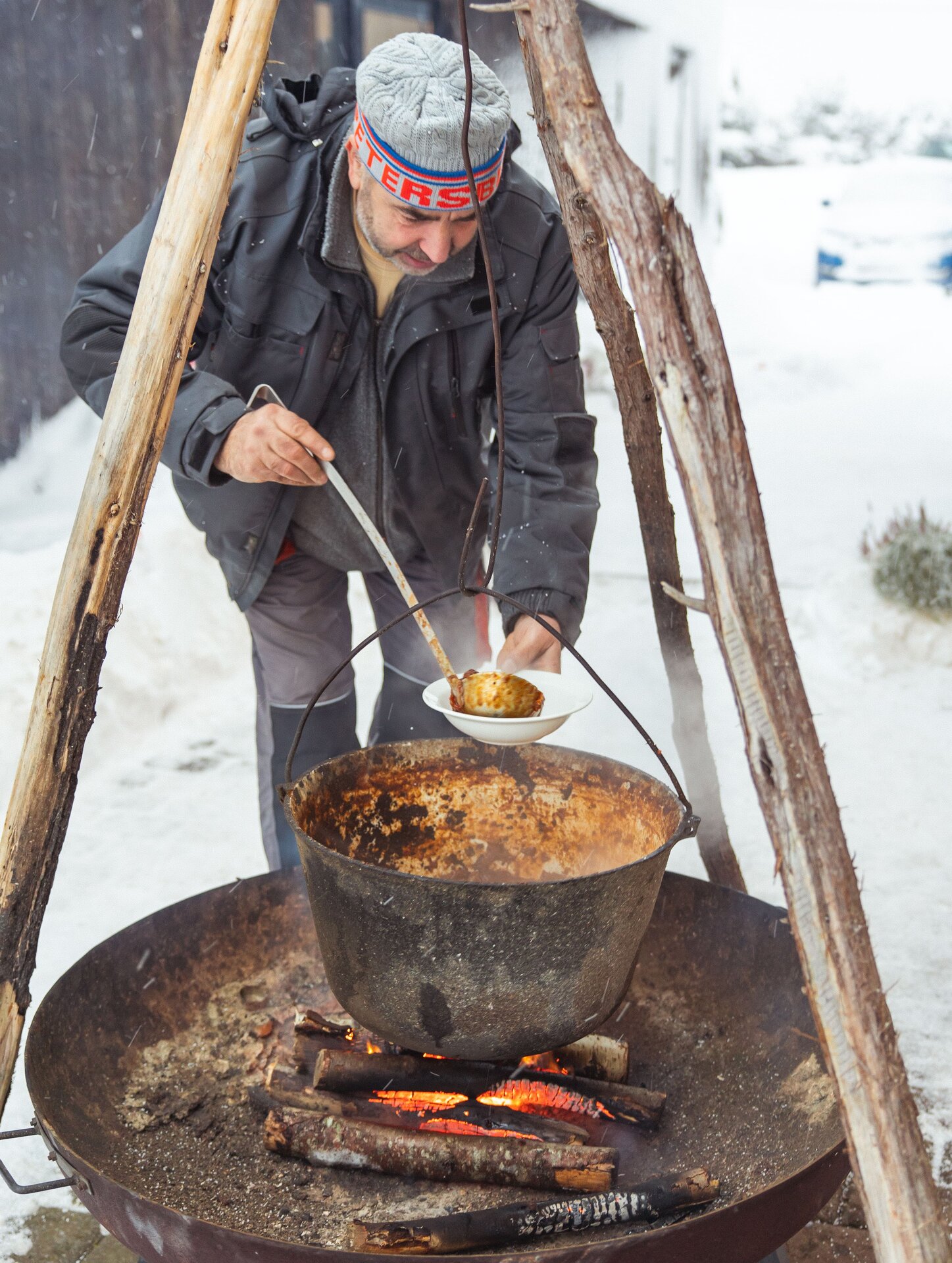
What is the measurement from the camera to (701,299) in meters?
1.40

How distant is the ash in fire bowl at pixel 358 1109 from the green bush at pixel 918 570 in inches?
159

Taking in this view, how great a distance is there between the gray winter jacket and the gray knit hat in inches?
12.7

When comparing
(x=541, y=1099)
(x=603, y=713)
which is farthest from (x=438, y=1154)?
(x=603, y=713)

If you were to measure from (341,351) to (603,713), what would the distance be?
3068 mm

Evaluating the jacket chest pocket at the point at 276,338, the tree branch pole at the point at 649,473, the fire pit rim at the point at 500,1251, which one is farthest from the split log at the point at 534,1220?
the jacket chest pocket at the point at 276,338

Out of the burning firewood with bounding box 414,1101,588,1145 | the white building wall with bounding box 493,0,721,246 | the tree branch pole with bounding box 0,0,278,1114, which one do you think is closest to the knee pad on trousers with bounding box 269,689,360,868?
the tree branch pole with bounding box 0,0,278,1114

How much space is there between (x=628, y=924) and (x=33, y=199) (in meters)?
5.20

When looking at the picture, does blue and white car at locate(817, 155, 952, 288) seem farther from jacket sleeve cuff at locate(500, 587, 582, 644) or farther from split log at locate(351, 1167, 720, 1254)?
split log at locate(351, 1167, 720, 1254)

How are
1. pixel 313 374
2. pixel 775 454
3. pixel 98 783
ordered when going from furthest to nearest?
pixel 775 454, pixel 98 783, pixel 313 374

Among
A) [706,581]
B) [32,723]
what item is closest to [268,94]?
[32,723]

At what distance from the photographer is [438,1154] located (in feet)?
6.27

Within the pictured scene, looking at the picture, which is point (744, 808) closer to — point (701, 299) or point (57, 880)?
point (57, 880)

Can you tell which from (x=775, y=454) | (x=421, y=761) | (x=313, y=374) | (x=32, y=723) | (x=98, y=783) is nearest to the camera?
(x=32, y=723)

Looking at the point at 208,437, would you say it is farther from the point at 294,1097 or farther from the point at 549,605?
the point at 294,1097
